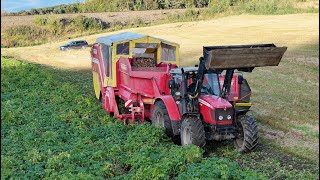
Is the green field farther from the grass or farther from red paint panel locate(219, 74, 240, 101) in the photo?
the grass

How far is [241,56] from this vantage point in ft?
27.7

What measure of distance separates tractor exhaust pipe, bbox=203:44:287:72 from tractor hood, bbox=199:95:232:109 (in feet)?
2.50

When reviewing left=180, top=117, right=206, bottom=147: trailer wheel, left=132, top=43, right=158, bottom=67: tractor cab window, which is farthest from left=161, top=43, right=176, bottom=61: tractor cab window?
left=180, top=117, right=206, bottom=147: trailer wheel

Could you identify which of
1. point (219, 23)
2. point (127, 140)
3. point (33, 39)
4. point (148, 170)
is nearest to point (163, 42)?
point (127, 140)

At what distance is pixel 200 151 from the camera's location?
855 cm

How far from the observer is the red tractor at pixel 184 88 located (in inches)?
340

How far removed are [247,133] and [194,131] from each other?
3.38ft

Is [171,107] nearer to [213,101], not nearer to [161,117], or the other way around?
[161,117]

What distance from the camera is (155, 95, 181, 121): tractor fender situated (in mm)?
9766

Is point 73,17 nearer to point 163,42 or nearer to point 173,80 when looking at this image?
point 163,42

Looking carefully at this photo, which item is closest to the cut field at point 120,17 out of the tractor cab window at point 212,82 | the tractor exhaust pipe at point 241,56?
the tractor cab window at point 212,82

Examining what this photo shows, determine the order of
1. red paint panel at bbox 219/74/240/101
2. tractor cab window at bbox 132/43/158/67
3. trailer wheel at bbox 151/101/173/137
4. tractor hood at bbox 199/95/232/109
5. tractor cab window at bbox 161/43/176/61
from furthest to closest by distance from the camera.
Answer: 1. tractor cab window at bbox 161/43/176/61
2. tractor cab window at bbox 132/43/158/67
3. trailer wheel at bbox 151/101/173/137
4. red paint panel at bbox 219/74/240/101
5. tractor hood at bbox 199/95/232/109

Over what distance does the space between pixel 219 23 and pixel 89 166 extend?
35.8 m

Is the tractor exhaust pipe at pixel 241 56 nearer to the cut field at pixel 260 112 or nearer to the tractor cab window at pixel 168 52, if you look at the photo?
the cut field at pixel 260 112
